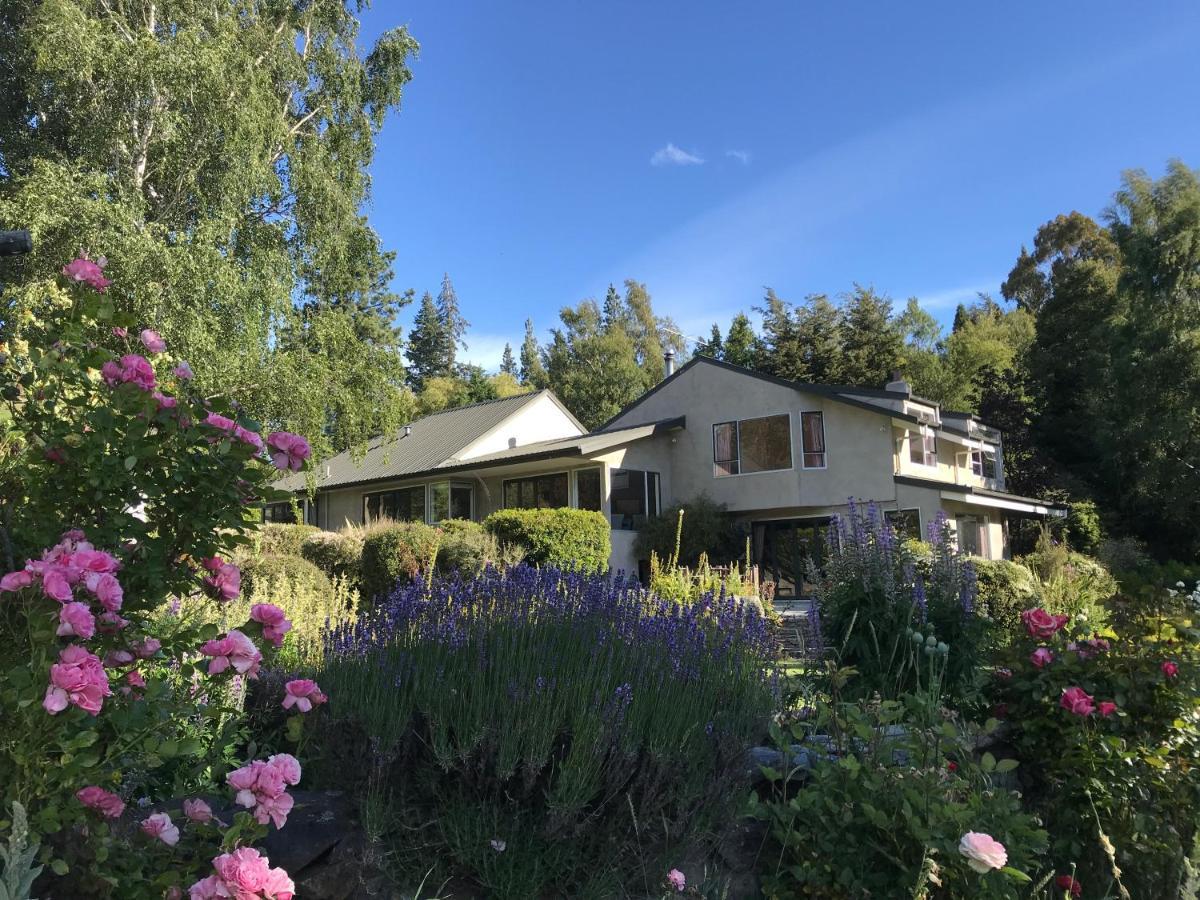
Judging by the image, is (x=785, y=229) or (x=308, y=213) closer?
(x=308, y=213)

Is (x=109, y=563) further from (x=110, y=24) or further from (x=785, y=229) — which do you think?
(x=785, y=229)

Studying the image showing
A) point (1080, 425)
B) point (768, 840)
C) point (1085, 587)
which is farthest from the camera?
point (1080, 425)

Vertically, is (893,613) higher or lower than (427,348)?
lower

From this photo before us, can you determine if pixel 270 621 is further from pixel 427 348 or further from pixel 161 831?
pixel 427 348

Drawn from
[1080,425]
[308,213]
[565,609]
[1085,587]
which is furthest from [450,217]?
[1080,425]

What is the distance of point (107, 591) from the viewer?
1962 millimetres

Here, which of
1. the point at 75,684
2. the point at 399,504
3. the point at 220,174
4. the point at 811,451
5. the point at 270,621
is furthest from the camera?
the point at 399,504

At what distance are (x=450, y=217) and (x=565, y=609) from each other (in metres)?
20.0

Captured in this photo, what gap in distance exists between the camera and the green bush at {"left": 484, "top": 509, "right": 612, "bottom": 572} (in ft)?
54.7

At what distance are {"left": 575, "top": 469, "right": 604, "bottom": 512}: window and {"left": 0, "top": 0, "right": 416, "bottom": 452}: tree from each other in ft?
18.0

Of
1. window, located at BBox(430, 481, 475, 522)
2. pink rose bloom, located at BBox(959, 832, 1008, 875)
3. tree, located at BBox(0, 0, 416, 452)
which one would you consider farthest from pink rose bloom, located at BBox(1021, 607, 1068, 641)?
window, located at BBox(430, 481, 475, 522)

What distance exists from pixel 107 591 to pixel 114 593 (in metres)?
0.02

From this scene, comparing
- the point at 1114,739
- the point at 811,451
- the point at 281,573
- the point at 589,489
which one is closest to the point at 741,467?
the point at 811,451

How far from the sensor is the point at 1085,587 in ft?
25.1
